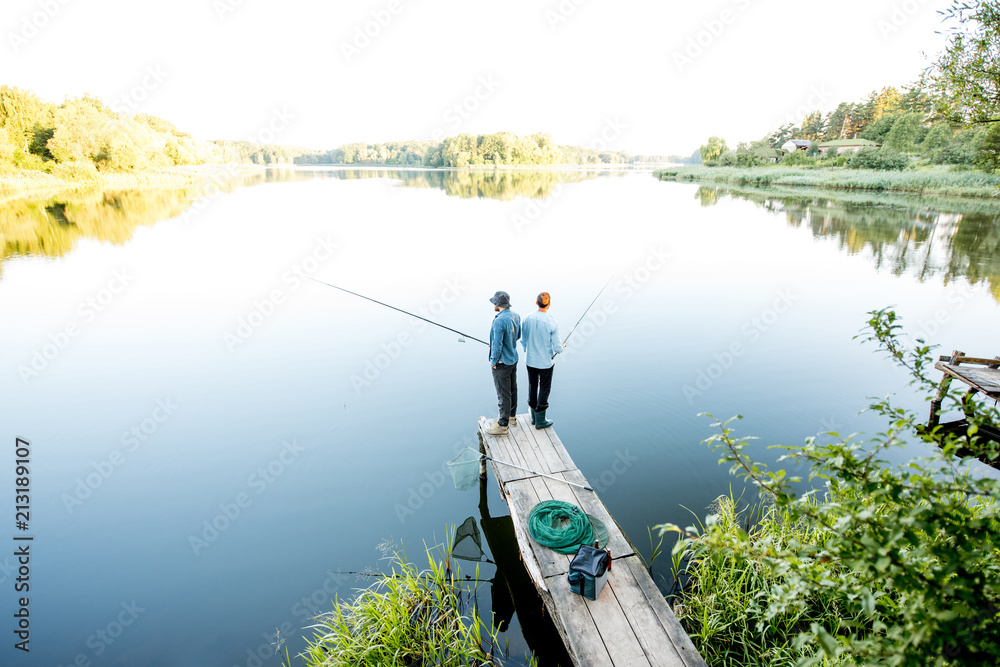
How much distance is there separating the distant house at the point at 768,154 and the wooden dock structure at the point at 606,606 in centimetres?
8370

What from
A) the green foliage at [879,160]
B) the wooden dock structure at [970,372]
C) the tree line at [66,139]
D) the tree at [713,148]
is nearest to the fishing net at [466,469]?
the wooden dock structure at [970,372]

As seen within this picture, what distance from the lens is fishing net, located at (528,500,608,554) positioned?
452 cm

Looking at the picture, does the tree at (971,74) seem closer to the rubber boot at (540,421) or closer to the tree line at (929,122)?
the tree line at (929,122)

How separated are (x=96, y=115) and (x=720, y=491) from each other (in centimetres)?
7008

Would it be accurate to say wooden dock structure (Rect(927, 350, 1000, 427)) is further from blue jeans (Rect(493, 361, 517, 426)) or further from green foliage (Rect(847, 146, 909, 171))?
green foliage (Rect(847, 146, 909, 171))

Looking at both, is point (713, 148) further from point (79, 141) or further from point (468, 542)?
point (468, 542)

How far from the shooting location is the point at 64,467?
6922 mm

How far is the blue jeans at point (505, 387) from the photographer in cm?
621

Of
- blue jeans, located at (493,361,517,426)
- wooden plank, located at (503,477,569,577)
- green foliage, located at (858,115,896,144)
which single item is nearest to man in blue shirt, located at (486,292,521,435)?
blue jeans, located at (493,361,517,426)

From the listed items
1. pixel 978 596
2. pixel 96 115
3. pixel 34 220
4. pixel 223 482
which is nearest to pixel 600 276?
pixel 223 482

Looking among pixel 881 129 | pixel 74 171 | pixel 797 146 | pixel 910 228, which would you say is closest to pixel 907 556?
pixel 910 228

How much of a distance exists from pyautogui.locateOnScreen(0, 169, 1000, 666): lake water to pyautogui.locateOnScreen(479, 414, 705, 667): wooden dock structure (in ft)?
3.09

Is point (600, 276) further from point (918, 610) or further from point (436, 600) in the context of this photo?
point (918, 610)

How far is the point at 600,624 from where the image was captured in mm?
3842
